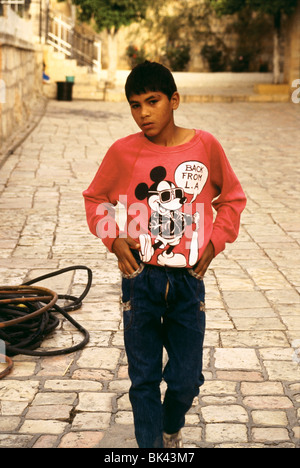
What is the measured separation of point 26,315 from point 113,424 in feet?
3.67

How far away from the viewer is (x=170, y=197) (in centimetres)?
272

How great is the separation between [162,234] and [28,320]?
2.00 meters

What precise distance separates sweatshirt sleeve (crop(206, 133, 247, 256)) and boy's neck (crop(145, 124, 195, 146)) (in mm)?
102

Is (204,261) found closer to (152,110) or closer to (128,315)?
(128,315)

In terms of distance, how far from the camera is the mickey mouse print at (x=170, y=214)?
106 inches

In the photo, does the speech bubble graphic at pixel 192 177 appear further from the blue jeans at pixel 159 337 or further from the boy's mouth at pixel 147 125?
the blue jeans at pixel 159 337

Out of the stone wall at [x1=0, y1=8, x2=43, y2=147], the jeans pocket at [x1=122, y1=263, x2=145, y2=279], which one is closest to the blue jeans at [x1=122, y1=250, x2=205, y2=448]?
the jeans pocket at [x1=122, y1=263, x2=145, y2=279]

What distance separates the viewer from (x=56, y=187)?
949 cm

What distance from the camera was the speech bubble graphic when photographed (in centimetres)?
269

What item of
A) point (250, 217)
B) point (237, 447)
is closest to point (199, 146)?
point (237, 447)

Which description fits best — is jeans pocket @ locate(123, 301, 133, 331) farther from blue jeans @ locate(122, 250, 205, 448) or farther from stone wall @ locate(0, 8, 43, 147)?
stone wall @ locate(0, 8, 43, 147)

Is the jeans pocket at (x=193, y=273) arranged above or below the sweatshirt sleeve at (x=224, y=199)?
below

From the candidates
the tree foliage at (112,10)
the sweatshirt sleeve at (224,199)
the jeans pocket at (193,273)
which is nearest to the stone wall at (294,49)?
the tree foliage at (112,10)

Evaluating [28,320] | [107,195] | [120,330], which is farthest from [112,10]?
[107,195]
